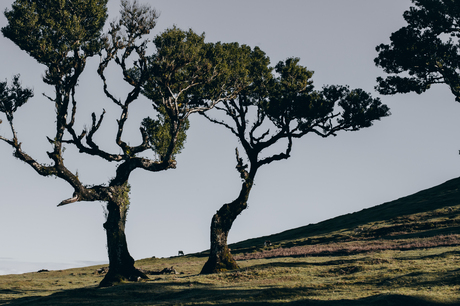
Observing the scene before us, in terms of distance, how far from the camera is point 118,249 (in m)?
31.1

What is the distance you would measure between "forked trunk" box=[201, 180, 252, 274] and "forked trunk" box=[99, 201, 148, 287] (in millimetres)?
5311

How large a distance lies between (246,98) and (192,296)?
24.8m

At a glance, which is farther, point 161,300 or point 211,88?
point 211,88

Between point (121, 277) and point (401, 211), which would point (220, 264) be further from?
point (401, 211)

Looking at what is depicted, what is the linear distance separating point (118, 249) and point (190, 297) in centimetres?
1260

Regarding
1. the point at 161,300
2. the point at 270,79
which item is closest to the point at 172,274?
the point at 161,300

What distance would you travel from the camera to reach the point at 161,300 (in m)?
20.5

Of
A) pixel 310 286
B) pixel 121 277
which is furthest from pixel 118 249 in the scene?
pixel 310 286

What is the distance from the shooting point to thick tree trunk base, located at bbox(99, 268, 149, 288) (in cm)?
2995

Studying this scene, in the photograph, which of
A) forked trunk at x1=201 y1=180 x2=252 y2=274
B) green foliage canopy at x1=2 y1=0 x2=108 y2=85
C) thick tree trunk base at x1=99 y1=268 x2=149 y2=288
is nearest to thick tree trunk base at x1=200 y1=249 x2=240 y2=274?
forked trunk at x1=201 y1=180 x2=252 y2=274

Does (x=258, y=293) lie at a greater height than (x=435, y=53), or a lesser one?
lesser

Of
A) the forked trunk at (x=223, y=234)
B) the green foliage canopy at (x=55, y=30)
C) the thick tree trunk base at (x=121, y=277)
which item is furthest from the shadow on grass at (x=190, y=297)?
the green foliage canopy at (x=55, y=30)

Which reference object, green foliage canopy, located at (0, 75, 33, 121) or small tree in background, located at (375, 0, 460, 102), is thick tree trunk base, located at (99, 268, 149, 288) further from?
small tree in background, located at (375, 0, 460, 102)

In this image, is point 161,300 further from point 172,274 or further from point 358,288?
point 172,274
